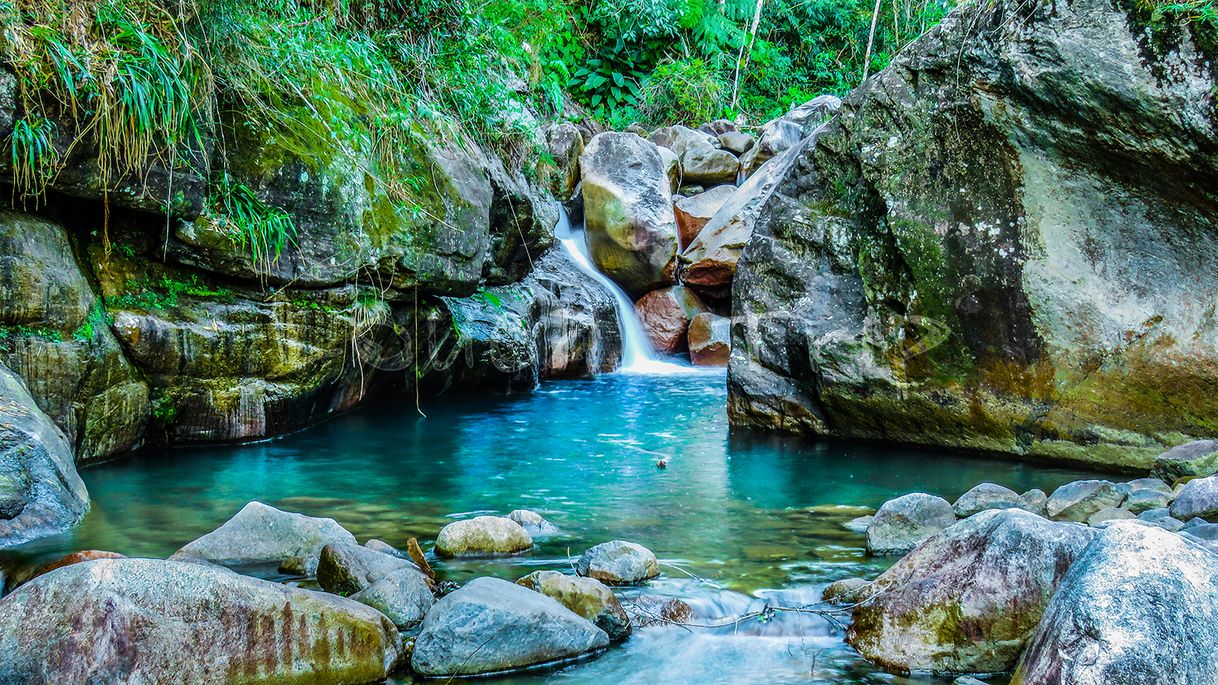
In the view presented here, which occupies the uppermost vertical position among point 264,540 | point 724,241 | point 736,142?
point 736,142

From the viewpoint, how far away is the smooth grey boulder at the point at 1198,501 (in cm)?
410

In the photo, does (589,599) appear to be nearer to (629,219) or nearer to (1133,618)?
(1133,618)

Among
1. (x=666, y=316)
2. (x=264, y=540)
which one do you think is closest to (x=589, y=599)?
(x=264, y=540)

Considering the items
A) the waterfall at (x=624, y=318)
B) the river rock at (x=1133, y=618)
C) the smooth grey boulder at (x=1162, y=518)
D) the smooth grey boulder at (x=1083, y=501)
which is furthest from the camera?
the waterfall at (x=624, y=318)

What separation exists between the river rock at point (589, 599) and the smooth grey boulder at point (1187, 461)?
11.5 feet

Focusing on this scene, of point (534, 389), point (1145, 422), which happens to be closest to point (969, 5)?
point (1145, 422)

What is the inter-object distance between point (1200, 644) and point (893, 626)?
118 cm

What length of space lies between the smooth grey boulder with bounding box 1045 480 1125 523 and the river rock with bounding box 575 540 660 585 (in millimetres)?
2174

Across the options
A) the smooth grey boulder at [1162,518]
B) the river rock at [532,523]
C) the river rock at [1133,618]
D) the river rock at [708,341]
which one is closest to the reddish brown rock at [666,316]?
the river rock at [708,341]

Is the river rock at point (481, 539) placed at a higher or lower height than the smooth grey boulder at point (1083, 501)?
lower

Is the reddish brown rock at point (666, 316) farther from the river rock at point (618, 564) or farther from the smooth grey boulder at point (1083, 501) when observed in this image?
the river rock at point (618, 564)

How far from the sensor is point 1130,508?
4.60 m

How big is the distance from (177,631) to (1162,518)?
4.14 meters

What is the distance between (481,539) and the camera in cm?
445
